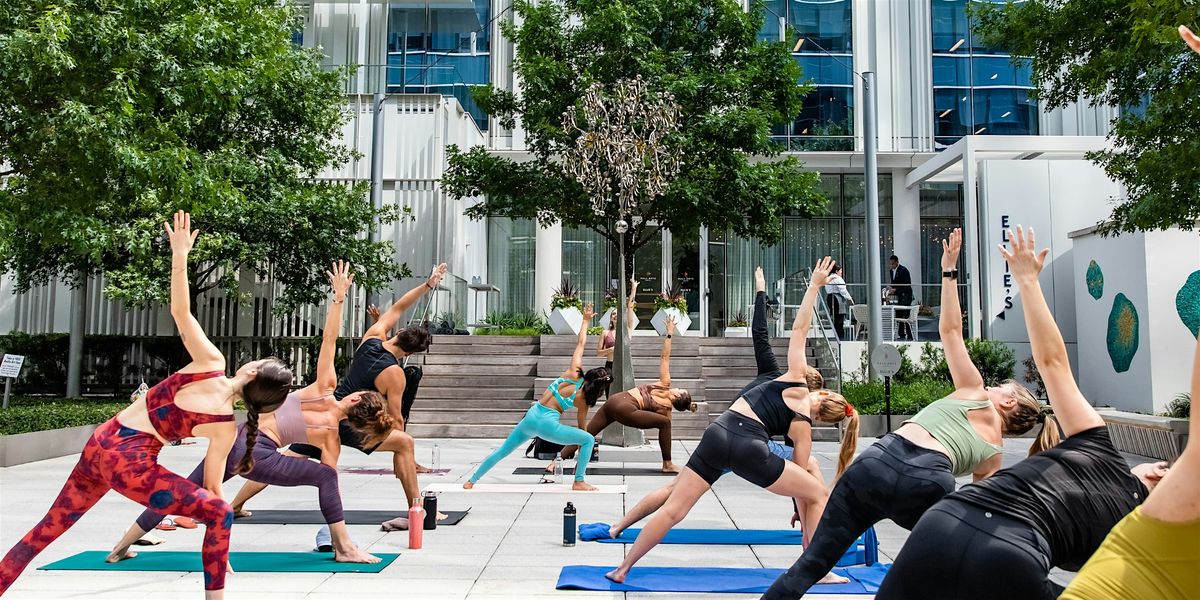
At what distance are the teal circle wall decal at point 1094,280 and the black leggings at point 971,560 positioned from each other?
64.1ft

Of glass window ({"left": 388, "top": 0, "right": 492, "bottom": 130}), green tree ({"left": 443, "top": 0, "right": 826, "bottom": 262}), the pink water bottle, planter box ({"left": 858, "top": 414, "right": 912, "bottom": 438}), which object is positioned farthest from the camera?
glass window ({"left": 388, "top": 0, "right": 492, "bottom": 130})

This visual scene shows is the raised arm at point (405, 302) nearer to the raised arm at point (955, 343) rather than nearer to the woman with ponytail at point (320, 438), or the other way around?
the woman with ponytail at point (320, 438)

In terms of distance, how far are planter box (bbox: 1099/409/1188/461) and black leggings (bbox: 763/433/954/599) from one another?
986 cm

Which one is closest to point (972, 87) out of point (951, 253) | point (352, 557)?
point (951, 253)

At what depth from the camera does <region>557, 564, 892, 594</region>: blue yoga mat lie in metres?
6.01

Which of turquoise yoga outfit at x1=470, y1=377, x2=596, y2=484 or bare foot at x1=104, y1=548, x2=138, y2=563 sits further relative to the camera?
turquoise yoga outfit at x1=470, y1=377, x2=596, y2=484

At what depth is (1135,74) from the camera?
1404cm

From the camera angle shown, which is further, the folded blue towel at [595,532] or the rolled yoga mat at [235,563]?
the folded blue towel at [595,532]

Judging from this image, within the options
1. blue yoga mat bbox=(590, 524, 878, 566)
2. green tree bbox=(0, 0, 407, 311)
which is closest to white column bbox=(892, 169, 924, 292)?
green tree bbox=(0, 0, 407, 311)

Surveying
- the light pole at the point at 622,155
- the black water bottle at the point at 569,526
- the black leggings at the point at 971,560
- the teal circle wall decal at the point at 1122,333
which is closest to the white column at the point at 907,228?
the teal circle wall decal at the point at 1122,333

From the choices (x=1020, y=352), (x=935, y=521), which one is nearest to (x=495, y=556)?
(x=935, y=521)

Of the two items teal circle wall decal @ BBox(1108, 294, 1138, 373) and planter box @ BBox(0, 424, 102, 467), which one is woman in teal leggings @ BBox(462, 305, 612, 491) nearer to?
planter box @ BBox(0, 424, 102, 467)

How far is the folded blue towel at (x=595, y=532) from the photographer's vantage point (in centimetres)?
785

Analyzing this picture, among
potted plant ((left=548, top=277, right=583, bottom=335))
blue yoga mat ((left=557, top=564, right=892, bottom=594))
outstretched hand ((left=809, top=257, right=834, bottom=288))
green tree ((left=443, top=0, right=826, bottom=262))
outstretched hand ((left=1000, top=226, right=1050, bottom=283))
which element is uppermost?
green tree ((left=443, top=0, right=826, bottom=262))
